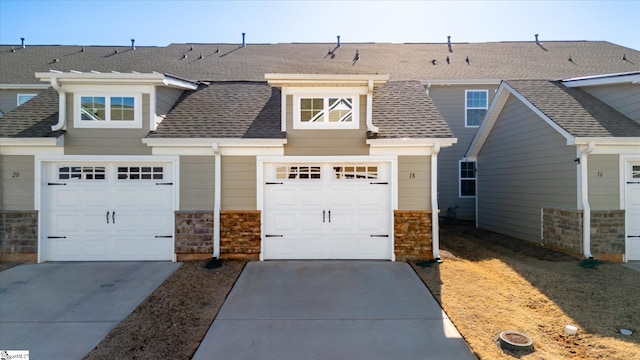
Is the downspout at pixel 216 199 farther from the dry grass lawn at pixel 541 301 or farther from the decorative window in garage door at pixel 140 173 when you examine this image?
the dry grass lawn at pixel 541 301

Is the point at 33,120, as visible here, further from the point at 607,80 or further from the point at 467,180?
the point at 607,80

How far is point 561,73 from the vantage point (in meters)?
14.0

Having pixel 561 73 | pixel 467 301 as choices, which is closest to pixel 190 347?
pixel 467 301

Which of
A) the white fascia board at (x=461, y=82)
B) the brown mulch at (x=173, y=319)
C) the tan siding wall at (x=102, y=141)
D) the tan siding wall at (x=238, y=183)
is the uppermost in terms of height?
the white fascia board at (x=461, y=82)

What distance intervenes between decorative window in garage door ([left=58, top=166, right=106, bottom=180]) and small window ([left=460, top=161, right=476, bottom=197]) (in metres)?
12.5

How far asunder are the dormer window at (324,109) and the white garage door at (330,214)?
1012mm

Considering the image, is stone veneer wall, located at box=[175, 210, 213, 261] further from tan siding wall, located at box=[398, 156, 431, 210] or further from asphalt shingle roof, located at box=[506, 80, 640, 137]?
asphalt shingle roof, located at box=[506, 80, 640, 137]

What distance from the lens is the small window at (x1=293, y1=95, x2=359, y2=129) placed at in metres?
7.67

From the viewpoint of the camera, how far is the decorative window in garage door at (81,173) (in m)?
7.61

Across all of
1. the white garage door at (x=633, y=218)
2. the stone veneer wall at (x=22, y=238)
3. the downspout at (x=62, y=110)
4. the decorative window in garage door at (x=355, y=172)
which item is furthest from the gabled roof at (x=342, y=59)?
the stone veneer wall at (x=22, y=238)

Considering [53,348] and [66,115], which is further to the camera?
[66,115]

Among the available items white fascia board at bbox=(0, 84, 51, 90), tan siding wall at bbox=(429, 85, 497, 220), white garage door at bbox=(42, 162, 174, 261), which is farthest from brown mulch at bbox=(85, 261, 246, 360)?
white fascia board at bbox=(0, 84, 51, 90)

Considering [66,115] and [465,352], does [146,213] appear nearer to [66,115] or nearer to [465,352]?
[66,115]

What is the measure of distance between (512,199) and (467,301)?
253 inches
